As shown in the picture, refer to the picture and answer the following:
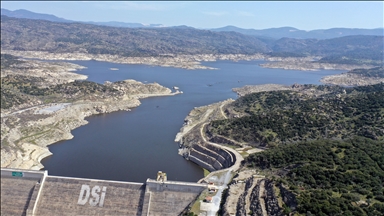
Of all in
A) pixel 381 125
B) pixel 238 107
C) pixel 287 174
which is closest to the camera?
pixel 287 174

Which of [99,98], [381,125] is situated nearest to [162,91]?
[99,98]

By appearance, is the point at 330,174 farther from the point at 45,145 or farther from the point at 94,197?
the point at 45,145

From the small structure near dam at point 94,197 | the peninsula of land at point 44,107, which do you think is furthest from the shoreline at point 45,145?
the small structure near dam at point 94,197

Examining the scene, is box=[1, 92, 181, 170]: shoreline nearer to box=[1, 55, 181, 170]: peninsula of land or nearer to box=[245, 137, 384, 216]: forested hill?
box=[1, 55, 181, 170]: peninsula of land

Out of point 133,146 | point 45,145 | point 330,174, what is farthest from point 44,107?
point 330,174

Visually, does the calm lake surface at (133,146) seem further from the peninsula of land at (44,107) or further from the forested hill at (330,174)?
the forested hill at (330,174)

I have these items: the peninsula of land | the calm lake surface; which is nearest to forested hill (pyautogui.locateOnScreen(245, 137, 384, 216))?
the calm lake surface

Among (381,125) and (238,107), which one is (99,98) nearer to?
(238,107)

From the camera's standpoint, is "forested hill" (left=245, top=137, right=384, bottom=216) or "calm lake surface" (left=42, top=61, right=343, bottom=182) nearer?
"forested hill" (left=245, top=137, right=384, bottom=216)
